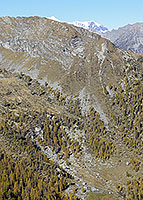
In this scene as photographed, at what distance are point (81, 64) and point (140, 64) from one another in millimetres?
37216

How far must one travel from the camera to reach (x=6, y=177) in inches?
2201

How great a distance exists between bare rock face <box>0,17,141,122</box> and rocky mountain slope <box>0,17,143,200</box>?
561mm

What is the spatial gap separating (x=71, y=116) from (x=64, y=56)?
51.7m

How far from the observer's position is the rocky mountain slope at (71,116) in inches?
2381

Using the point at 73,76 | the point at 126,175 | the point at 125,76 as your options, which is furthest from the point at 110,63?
the point at 126,175

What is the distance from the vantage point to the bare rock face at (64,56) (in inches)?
4114

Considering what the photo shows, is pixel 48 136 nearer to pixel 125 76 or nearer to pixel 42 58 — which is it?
pixel 125 76

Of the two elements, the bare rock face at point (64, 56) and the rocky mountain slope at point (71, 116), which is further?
the bare rock face at point (64, 56)

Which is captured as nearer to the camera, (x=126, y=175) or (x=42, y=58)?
(x=126, y=175)

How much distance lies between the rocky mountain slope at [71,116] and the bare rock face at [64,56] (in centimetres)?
56

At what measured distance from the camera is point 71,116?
89.4m

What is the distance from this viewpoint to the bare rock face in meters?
104

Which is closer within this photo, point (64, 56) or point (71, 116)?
point (71, 116)

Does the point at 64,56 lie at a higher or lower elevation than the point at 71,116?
higher
